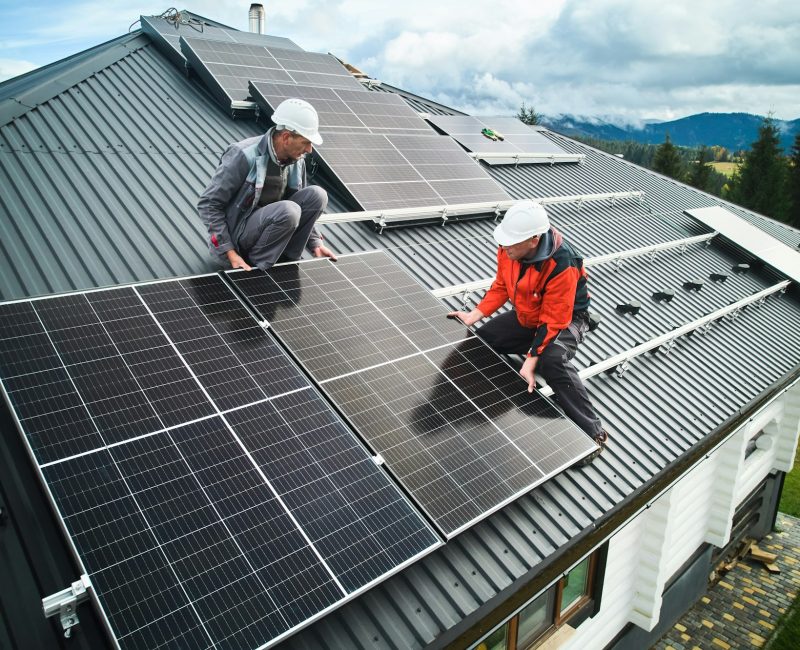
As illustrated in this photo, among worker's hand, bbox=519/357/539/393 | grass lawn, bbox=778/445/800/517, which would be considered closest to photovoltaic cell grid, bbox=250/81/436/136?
worker's hand, bbox=519/357/539/393

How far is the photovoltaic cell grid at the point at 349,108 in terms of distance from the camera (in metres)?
12.1

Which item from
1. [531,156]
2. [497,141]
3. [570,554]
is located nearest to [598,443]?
[570,554]

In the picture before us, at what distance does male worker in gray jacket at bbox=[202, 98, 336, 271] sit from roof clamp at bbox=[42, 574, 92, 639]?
157 inches

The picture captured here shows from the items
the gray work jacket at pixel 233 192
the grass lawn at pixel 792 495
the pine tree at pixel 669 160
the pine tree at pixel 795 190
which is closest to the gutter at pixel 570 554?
the gray work jacket at pixel 233 192

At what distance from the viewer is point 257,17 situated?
19.8 meters

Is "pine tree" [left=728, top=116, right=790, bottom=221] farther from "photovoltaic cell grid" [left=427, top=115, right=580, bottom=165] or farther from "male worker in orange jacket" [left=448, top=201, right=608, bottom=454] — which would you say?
"male worker in orange jacket" [left=448, top=201, right=608, bottom=454]

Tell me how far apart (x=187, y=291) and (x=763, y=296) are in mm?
13115

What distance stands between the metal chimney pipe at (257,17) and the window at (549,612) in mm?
18817

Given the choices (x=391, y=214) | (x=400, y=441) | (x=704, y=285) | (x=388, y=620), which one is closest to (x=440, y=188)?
(x=391, y=214)

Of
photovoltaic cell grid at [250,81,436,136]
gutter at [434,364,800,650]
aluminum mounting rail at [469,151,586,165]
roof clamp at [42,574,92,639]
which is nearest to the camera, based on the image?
roof clamp at [42,574,92,639]

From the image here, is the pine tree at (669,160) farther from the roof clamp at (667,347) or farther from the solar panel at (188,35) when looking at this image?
the roof clamp at (667,347)

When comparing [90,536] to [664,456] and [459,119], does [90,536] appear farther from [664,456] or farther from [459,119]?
[459,119]

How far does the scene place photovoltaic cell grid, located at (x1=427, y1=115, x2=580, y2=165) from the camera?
15.9 metres

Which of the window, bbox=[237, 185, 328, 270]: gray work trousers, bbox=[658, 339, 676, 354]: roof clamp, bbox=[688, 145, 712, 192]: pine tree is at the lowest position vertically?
bbox=[688, 145, 712, 192]: pine tree
